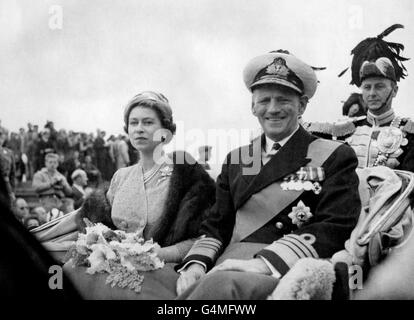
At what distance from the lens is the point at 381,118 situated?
3.75 metres

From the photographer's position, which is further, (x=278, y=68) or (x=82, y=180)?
(x=82, y=180)

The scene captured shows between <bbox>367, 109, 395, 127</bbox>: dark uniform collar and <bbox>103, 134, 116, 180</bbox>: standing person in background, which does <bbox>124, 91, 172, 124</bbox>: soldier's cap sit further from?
<bbox>367, 109, 395, 127</bbox>: dark uniform collar

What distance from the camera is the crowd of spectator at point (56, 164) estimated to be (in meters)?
3.64

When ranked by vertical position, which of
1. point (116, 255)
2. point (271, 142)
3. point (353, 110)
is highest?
point (353, 110)

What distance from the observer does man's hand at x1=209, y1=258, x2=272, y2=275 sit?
10.3 feet

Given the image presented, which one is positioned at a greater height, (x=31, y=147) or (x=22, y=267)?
(x=31, y=147)

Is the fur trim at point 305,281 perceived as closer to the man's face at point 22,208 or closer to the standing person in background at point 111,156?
the standing person in background at point 111,156

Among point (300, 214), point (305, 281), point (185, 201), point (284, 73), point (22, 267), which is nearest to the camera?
point (22, 267)

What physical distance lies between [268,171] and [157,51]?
845mm

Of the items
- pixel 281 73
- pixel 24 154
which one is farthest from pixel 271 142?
pixel 24 154

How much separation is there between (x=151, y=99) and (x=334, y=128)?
0.92 meters

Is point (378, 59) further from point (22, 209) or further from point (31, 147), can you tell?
point (22, 209)

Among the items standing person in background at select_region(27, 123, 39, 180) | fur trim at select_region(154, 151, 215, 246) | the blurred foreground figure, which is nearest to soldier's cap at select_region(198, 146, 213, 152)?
fur trim at select_region(154, 151, 215, 246)

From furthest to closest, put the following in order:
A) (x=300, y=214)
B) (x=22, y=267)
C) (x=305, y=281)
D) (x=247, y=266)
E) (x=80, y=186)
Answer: (x=80, y=186)
(x=300, y=214)
(x=247, y=266)
(x=305, y=281)
(x=22, y=267)
